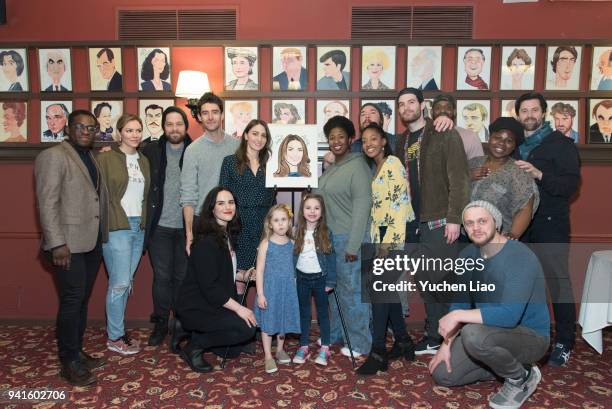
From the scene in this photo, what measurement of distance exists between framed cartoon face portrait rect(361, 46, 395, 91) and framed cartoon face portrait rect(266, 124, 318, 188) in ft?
3.38

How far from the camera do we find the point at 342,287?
3.44 m

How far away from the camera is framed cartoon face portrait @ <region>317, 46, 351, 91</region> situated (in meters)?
4.21

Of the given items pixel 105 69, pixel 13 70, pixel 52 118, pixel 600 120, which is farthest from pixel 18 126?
pixel 600 120

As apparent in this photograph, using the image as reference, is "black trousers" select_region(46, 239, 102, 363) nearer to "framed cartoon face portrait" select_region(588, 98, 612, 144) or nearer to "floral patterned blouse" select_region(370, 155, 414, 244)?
"floral patterned blouse" select_region(370, 155, 414, 244)

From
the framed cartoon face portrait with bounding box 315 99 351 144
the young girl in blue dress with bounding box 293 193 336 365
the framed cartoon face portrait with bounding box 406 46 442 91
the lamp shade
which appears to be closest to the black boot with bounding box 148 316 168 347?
the young girl in blue dress with bounding box 293 193 336 365

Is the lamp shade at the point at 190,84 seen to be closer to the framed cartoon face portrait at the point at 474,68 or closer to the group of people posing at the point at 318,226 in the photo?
the group of people posing at the point at 318,226

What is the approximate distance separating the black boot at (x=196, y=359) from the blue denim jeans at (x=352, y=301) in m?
1.09

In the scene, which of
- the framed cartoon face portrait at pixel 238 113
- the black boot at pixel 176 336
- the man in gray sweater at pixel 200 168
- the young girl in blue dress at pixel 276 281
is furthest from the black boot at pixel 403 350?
the framed cartoon face portrait at pixel 238 113

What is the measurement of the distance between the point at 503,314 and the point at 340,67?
263 cm

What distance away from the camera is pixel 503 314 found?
265cm

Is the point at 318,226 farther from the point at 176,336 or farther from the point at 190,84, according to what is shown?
the point at 190,84

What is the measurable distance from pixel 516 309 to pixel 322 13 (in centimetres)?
307

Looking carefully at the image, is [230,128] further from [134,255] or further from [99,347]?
[99,347]

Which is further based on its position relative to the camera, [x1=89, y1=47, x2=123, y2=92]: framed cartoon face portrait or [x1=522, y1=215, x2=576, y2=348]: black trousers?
[x1=89, y1=47, x2=123, y2=92]: framed cartoon face portrait
